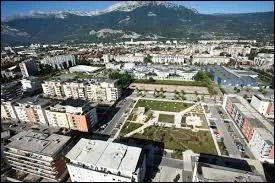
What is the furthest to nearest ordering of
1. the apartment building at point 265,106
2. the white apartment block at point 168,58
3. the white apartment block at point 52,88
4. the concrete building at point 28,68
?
the white apartment block at point 168,58 → the concrete building at point 28,68 → the white apartment block at point 52,88 → the apartment building at point 265,106

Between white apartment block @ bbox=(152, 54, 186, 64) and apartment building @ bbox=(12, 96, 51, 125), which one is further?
white apartment block @ bbox=(152, 54, 186, 64)

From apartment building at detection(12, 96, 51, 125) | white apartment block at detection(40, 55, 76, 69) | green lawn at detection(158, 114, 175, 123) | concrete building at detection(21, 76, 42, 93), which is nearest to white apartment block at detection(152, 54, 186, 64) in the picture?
white apartment block at detection(40, 55, 76, 69)

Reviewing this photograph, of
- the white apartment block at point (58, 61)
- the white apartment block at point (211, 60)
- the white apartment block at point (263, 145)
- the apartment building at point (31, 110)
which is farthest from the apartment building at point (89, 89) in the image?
the white apartment block at point (211, 60)

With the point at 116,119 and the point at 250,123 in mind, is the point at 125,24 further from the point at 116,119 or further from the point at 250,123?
the point at 250,123

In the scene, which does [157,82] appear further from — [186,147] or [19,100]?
[19,100]

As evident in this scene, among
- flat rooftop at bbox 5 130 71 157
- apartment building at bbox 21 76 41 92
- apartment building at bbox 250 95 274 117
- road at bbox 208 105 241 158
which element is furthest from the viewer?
apartment building at bbox 21 76 41 92

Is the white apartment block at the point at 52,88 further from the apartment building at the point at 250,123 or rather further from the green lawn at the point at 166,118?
the apartment building at the point at 250,123

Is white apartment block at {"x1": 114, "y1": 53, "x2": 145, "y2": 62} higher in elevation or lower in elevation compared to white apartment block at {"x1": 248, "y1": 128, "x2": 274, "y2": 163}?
higher

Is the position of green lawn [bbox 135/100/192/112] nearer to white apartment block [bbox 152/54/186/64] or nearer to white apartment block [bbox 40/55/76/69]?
white apartment block [bbox 152/54/186/64]
